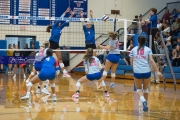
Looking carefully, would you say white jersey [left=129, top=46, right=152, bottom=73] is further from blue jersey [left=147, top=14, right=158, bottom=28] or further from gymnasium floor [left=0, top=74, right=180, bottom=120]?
blue jersey [left=147, top=14, right=158, bottom=28]

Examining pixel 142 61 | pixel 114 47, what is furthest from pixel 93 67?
pixel 114 47

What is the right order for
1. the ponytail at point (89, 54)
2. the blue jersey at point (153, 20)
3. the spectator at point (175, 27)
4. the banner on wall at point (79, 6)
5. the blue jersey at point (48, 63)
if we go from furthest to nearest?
the banner on wall at point (79, 6) → the spectator at point (175, 27) → the blue jersey at point (153, 20) → the ponytail at point (89, 54) → the blue jersey at point (48, 63)

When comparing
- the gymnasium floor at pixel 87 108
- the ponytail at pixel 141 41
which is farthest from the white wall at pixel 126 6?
the ponytail at pixel 141 41

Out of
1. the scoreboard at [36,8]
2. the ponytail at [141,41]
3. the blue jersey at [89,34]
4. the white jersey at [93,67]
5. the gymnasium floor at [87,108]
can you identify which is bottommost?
the gymnasium floor at [87,108]

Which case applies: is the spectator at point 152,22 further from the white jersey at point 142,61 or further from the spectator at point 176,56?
the spectator at point 176,56

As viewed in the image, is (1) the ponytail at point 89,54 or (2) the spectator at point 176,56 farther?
(2) the spectator at point 176,56

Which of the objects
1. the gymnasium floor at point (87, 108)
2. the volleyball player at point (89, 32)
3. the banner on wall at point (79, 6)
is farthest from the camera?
the banner on wall at point (79, 6)

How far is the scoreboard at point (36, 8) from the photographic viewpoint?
786 inches

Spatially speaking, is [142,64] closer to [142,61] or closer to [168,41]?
[142,61]

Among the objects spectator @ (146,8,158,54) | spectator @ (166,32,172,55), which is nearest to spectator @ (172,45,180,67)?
spectator @ (166,32,172,55)

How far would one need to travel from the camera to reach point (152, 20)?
12547 millimetres

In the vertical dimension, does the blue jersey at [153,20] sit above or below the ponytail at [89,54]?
above

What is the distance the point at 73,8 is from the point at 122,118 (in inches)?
576

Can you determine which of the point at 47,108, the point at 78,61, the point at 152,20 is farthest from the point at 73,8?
the point at 47,108
